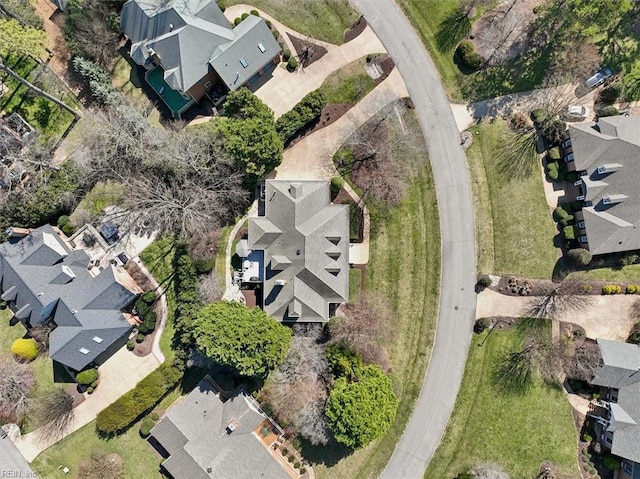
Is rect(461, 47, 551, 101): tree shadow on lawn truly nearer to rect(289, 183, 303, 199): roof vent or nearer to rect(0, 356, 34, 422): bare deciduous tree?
rect(289, 183, 303, 199): roof vent

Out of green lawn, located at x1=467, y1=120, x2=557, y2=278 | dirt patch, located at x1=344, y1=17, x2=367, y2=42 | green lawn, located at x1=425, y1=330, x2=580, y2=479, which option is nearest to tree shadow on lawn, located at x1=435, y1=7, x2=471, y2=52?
dirt patch, located at x1=344, y1=17, x2=367, y2=42

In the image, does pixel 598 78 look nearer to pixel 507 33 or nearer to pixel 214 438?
pixel 507 33

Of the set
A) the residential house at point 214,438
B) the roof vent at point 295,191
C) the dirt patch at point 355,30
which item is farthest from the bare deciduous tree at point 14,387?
the dirt patch at point 355,30

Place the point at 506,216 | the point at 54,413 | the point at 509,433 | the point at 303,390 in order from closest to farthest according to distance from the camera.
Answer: the point at 54,413, the point at 303,390, the point at 509,433, the point at 506,216

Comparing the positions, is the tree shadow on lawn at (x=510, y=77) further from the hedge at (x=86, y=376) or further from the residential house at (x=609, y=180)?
the hedge at (x=86, y=376)

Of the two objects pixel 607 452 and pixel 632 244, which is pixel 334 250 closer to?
pixel 632 244

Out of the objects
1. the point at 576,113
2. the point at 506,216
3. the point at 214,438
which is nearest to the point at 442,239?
the point at 506,216
